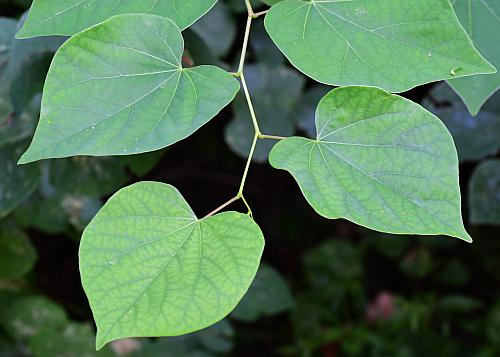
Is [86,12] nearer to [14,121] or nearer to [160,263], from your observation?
[160,263]

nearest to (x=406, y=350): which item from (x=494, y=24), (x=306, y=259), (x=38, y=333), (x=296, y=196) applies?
(x=306, y=259)

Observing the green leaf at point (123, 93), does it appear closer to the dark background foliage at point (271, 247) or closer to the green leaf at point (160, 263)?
the green leaf at point (160, 263)

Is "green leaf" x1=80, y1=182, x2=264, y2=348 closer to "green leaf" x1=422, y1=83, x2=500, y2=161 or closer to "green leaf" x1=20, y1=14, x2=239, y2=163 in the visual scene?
"green leaf" x1=20, y1=14, x2=239, y2=163

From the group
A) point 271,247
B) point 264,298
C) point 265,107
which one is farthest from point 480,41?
point 271,247

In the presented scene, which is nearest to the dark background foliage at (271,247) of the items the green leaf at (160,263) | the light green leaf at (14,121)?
the light green leaf at (14,121)

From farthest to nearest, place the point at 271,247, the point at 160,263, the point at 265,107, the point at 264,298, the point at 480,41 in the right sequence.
A: the point at 271,247
the point at 264,298
the point at 265,107
the point at 480,41
the point at 160,263

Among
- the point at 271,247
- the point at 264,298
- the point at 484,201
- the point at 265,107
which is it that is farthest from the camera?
the point at 271,247
